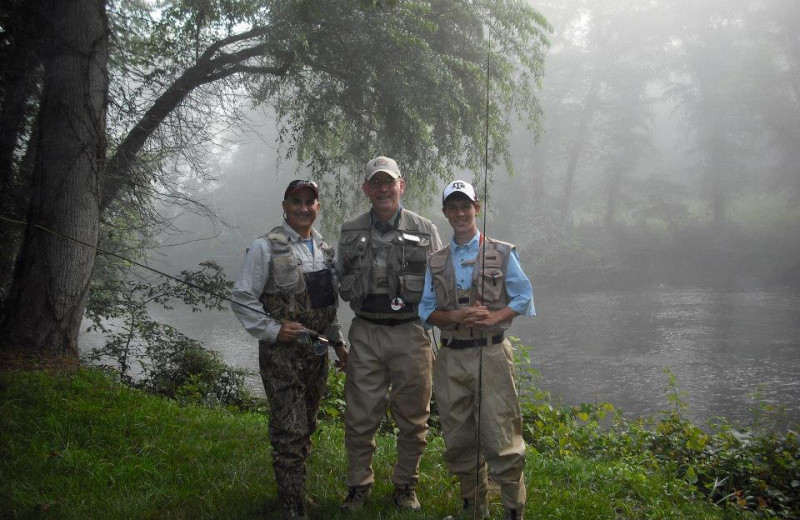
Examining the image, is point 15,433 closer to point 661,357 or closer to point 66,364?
point 66,364

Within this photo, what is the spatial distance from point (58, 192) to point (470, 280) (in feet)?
16.1

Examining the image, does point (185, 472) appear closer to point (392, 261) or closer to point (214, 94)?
point (392, 261)

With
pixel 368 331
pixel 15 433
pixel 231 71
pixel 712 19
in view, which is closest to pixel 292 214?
pixel 368 331

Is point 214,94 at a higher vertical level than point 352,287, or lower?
higher

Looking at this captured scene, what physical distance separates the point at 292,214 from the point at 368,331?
2.89ft

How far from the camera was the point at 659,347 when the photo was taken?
1466 centimetres

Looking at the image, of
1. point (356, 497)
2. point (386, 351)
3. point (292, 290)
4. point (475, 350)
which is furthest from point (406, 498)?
point (292, 290)

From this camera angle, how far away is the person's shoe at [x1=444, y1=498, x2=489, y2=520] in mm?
3453

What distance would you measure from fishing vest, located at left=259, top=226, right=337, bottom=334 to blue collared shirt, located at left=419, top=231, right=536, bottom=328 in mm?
625

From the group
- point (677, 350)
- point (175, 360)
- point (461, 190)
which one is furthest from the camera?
point (677, 350)

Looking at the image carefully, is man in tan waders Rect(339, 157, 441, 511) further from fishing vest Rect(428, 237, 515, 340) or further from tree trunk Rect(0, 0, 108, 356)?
tree trunk Rect(0, 0, 108, 356)

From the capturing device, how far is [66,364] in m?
6.01

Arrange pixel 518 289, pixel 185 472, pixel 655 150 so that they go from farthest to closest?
pixel 655 150
pixel 185 472
pixel 518 289

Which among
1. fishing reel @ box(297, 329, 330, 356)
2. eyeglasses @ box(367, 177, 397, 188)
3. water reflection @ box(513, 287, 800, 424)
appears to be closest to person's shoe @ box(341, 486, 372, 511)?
fishing reel @ box(297, 329, 330, 356)
